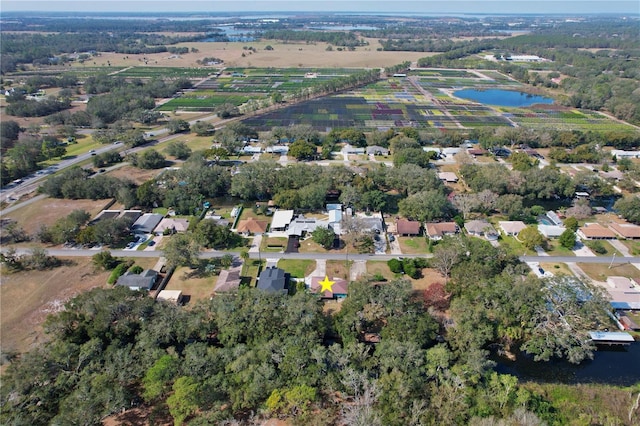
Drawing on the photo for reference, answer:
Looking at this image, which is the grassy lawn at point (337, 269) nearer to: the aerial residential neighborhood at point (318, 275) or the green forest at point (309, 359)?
the aerial residential neighborhood at point (318, 275)

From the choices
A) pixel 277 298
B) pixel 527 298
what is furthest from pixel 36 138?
pixel 527 298

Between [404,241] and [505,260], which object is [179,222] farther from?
[505,260]

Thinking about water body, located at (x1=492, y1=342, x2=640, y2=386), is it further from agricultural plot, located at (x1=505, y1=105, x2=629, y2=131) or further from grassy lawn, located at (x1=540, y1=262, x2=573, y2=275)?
agricultural plot, located at (x1=505, y1=105, x2=629, y2=131)

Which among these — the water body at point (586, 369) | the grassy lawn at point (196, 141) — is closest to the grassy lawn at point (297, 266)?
the water body at point (586, 369)

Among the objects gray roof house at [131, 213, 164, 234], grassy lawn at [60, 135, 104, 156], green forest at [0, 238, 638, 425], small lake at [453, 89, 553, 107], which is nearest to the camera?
green forest at [0, 238, 638, 425]

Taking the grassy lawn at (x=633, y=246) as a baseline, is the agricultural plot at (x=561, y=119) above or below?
above

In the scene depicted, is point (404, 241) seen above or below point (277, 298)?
below

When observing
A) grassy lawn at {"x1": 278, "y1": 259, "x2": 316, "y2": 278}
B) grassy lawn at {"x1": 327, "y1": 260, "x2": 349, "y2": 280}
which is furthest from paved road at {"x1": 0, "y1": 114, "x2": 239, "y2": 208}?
grassy lawn at {"x1": 327, "y1": 260, "x2": 349, "y2": 280}
